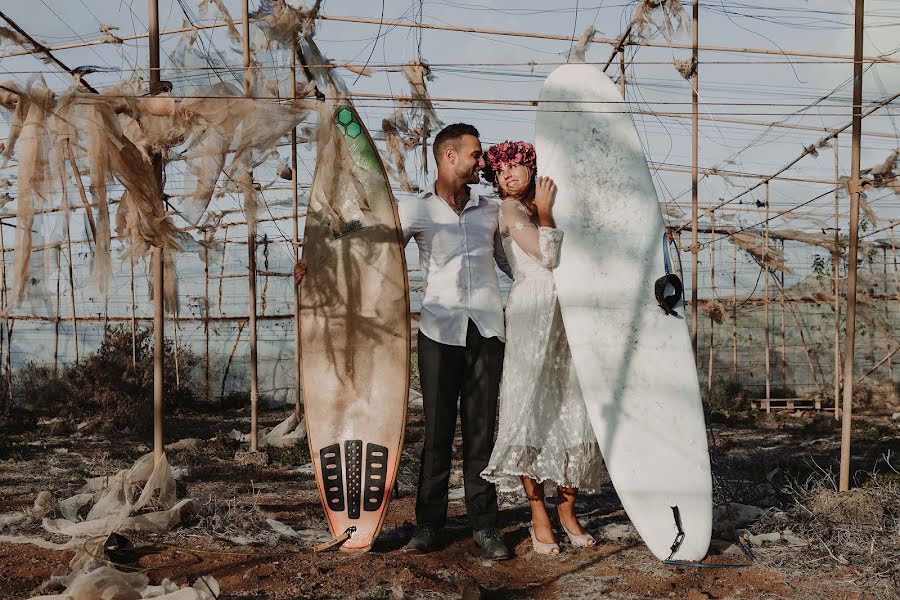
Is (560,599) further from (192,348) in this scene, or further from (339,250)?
(192,348)

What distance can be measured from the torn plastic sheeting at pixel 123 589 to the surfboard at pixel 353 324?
0.97 metres

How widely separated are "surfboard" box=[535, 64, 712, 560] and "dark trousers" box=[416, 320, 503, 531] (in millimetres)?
351

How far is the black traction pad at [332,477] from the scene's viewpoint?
3.09m

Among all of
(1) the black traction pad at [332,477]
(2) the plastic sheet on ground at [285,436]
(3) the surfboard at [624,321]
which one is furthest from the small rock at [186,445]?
(3) the surfboard at [624,321]

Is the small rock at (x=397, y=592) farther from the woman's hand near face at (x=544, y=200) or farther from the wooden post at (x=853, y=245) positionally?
the wooden post at (x=853, y=245)

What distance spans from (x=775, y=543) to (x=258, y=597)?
75.7 inches

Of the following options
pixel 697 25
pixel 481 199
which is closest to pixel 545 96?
pixel 481 199

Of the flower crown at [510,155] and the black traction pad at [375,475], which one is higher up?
the flower crown at [510,155]

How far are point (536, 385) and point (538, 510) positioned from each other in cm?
47

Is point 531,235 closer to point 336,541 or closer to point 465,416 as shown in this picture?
point 465,416

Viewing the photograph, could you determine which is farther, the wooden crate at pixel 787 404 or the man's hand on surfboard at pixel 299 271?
the wooden crate at pixel 787 404

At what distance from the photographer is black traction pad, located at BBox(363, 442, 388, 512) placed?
305cm

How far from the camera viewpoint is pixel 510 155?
296cm

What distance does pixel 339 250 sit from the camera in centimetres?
353
